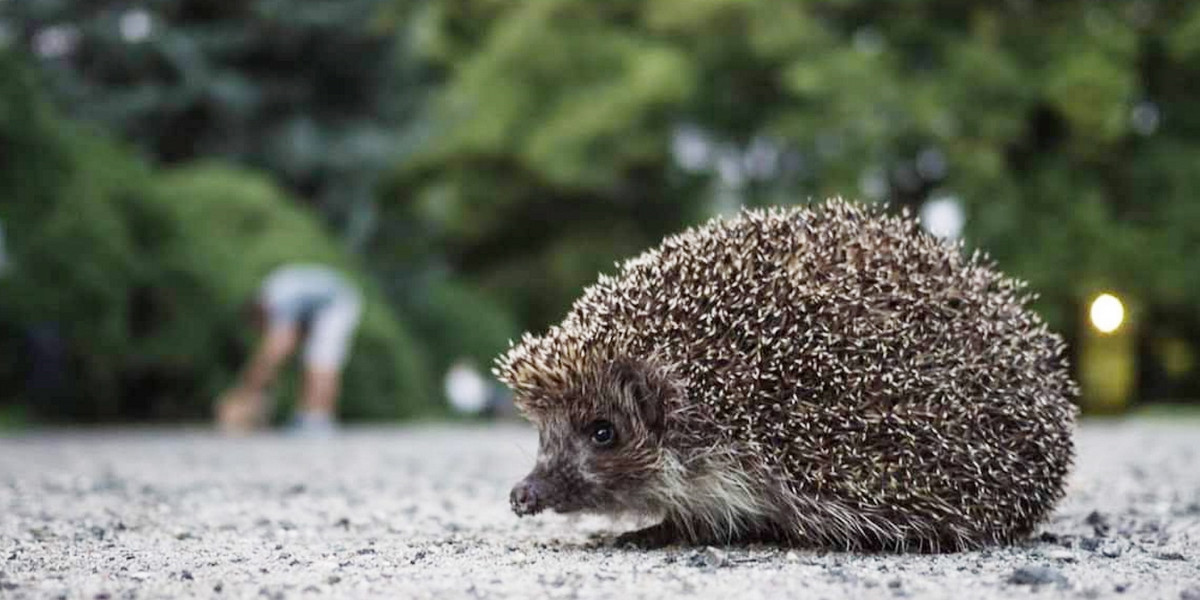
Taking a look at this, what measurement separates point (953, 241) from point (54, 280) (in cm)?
1176

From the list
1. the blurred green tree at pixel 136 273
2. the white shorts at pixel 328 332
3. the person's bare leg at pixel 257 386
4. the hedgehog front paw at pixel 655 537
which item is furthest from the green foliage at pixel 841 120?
the hedgehog front paw at pixel 655 537

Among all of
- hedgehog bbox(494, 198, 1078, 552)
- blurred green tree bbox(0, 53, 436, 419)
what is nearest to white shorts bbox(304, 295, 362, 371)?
blurred green tree bbox(0, 53, 436, 419)

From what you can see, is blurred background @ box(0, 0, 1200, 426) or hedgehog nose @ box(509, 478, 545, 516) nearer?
hedgehog nose @ box(509, 478, 545, 516)

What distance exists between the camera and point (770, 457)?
604cm

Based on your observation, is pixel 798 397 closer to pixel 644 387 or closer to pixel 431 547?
pixel 644 387

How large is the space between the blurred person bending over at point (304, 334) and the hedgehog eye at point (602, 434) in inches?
423

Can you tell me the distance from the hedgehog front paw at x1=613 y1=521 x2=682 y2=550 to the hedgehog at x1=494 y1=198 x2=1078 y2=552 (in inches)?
1.4

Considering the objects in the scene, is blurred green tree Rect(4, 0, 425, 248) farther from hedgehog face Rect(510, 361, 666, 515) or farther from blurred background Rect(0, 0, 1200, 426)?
hedgehog face Rect(510, 361, 666, 515)

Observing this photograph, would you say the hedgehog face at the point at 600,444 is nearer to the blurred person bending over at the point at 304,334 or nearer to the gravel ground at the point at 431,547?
the gravel ground at the point at 431,547

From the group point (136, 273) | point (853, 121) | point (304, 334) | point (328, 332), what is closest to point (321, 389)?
point (328, 332)

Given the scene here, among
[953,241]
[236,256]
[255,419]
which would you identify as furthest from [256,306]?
[953,241]

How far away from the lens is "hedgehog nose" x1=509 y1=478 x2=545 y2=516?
19.8 feet

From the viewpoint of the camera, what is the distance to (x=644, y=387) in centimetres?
612

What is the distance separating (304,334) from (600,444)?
463 inches
